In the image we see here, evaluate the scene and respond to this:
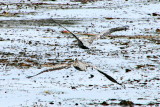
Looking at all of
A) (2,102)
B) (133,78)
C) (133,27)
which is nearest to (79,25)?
(133,27)

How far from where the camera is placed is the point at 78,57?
1861 centimetres

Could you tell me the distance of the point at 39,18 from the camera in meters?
31.7

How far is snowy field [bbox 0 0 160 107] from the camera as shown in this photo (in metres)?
12.2

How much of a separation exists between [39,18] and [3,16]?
257 centimetres

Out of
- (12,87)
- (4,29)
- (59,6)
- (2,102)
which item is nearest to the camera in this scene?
(2,102)

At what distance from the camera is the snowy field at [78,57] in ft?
40.1

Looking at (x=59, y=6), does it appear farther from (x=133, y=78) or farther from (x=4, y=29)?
(x=133, y=78)

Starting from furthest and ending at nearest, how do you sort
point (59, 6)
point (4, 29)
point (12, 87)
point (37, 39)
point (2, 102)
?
point (59, 6) < point (4, 29) < point (37, 39) < point (12, 87) < point (2, 102)

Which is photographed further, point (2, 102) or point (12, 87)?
point (12, 87)

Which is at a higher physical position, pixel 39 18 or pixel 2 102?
pixel 2 102

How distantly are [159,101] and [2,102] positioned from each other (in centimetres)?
352

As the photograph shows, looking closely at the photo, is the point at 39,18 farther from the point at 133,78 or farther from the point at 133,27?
the point at 133,78

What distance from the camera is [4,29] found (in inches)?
1019

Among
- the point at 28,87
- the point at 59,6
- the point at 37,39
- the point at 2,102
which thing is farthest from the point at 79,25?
the point at 2,102
